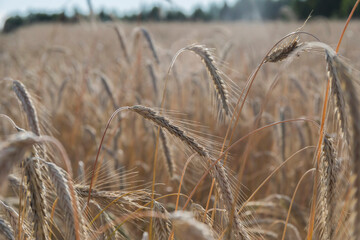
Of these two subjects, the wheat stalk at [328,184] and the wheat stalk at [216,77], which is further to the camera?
the wheat stalk at [216,77]

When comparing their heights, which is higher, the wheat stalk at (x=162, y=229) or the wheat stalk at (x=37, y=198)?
the wheat stalk at (x=37, y=198)

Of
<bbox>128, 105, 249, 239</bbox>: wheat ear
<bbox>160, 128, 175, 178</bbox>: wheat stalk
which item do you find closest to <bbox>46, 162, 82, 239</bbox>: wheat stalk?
<bbox>128, 105, 249, 239</bbox>: wheat ear

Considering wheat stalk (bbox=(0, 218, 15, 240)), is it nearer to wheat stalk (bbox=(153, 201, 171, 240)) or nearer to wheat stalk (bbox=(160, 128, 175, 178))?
wheat stalk (bbox=(153, 201, 171, 240))

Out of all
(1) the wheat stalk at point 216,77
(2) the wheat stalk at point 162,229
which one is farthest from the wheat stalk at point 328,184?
(2) the wheat stalk at point 162,229

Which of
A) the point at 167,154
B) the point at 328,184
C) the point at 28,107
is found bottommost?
the point at 167,154

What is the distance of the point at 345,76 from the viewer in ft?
2.17

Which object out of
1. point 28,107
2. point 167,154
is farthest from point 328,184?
point 28,107

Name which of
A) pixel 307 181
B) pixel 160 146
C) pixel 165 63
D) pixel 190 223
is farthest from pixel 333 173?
pixel 165 63

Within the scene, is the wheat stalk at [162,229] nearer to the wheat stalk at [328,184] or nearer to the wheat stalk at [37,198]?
the wheat stalk at [37,198]

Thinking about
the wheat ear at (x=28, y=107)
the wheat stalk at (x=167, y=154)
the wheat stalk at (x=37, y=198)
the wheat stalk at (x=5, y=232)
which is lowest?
the wheat stalk at (x=167, y=154)

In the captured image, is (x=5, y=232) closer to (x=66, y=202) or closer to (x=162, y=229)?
(x=66, y=202)

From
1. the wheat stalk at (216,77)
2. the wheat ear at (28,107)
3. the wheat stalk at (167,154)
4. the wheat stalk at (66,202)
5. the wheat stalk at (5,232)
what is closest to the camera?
the wheat stalk at (66,202)

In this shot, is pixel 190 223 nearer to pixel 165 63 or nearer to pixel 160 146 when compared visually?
pixel 160 146

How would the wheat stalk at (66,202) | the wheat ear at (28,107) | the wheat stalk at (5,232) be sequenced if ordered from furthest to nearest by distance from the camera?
the wheat ear at (28,107), the wheat stalk at (5,232), the wheat stalk at (66,202)
